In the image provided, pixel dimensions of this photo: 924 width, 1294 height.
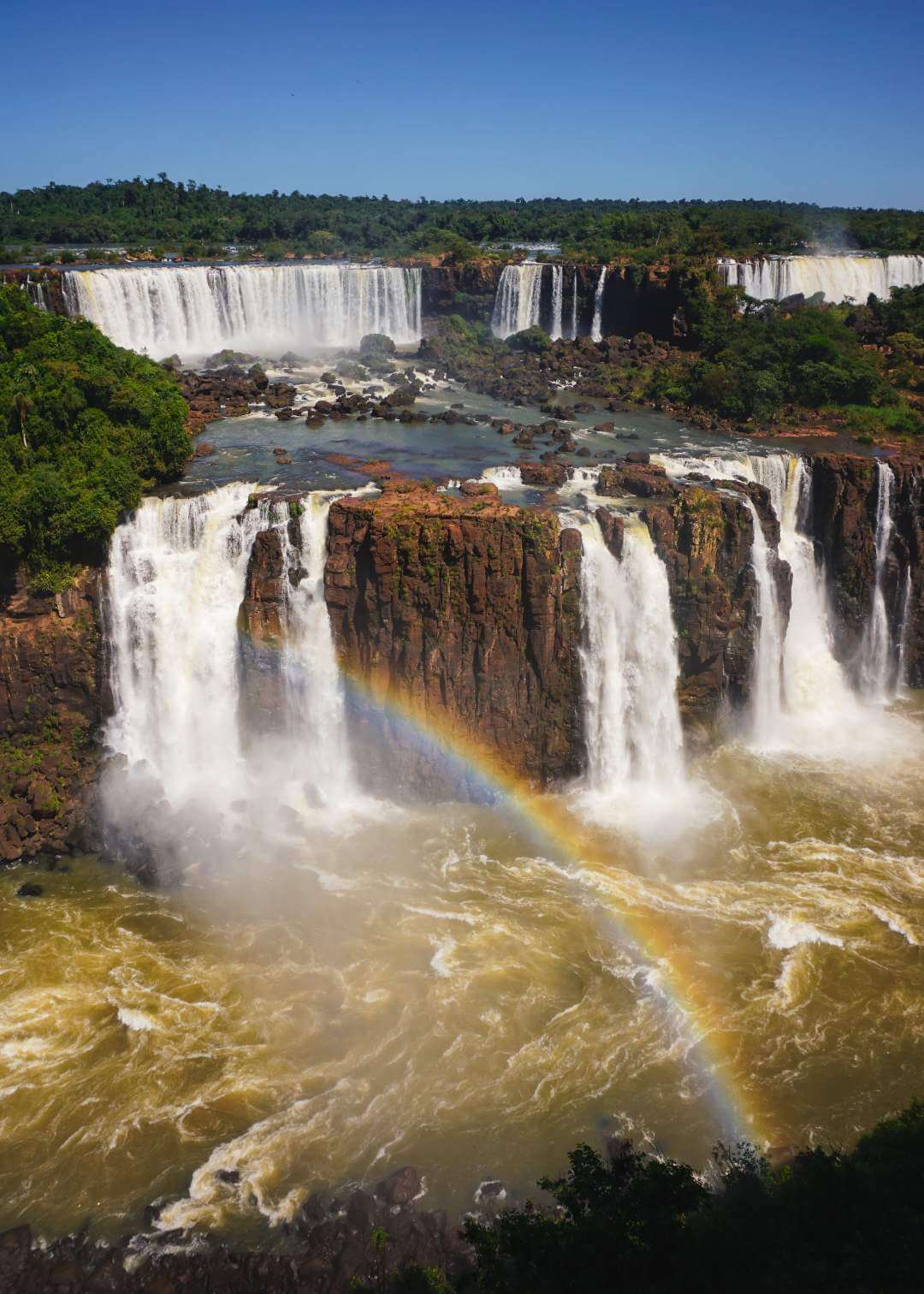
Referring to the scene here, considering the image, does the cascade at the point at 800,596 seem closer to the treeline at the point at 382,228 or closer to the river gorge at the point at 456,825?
the river gorge at the point at 456,825

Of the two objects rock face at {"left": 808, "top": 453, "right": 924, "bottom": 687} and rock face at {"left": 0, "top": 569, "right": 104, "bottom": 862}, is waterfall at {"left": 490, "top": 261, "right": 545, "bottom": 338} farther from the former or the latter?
rock face at {"left": 0, "top": 569, "right": 104, "bottom": 862}

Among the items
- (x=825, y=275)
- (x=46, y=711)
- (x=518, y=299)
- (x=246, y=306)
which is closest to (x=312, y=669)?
(x=46, y=711)

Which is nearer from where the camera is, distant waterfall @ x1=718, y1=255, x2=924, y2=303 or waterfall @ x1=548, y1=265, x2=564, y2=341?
distant waterfall @ x1=718, y1=255, x2=924, y2=303

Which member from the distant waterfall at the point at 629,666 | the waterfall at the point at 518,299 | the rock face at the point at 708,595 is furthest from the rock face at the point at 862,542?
the waterfall at the point at 518,299

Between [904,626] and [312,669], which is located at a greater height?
[312,669]

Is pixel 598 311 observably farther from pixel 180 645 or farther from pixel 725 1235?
pixel 725 1235

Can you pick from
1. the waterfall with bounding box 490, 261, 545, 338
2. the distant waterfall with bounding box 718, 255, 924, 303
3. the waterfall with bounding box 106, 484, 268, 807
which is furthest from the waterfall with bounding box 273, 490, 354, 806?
the distant waterfall with bounding box 718, 255, 924, 303

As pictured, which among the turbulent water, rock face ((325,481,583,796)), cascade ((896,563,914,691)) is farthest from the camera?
cascade ((896,563,914,691))
